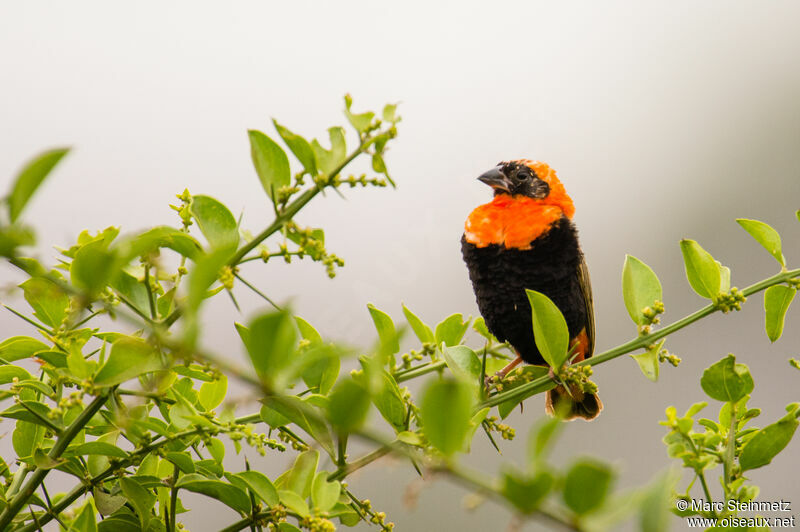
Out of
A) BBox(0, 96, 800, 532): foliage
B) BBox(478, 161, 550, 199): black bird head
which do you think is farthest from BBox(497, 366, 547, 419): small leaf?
BBox(478, 161, 550, 199): black bird head

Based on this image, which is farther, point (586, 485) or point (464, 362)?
point (464, 362)

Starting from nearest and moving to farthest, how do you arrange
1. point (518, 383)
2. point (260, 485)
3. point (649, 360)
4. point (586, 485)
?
point (586, 485), point (260, 485), point (649, 360), point (518, 383)

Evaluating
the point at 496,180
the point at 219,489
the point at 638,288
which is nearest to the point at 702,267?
the point at 638,288

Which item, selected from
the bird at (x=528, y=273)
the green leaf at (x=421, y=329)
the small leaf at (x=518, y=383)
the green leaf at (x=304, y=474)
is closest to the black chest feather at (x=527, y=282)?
the bird at (x=528, y=273)

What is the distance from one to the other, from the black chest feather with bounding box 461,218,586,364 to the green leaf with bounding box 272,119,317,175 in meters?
1.34

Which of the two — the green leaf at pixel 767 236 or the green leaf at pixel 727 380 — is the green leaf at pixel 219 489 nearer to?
the green leaf at pixel 727 380

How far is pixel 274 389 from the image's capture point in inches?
17.3

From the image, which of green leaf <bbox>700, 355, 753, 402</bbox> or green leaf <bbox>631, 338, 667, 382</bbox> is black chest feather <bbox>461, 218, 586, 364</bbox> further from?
green leaf <bbox>700, 355, 753, 402</bbox>

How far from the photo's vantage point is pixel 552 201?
222cm

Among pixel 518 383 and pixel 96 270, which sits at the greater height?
pixel 96 270

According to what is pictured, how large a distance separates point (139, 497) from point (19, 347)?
22 centimetres

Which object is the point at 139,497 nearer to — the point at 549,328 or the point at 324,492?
the point at 324,492

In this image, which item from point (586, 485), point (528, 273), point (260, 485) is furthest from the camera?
point (528, 273)

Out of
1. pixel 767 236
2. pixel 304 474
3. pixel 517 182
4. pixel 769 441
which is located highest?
pixel 517 182
